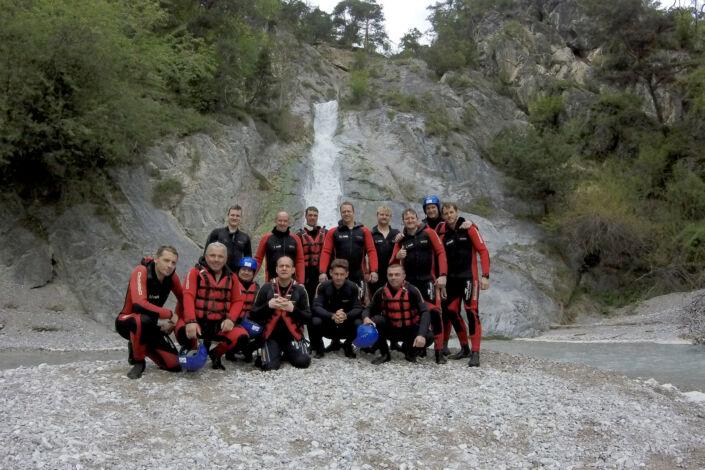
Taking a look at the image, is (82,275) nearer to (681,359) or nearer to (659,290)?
(681,359)

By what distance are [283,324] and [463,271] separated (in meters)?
2.87

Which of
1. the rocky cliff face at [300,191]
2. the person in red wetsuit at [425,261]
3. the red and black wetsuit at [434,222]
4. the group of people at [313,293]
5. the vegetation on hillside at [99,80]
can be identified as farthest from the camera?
the rocky cliff face at [300,191]

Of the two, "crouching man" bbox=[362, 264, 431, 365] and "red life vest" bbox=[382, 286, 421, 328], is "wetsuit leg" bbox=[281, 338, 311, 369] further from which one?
"red life vest" bbox=[382, 286, 421, 328]

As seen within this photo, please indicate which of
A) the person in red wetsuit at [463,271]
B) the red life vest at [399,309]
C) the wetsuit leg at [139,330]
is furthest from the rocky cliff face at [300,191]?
the person in red wetsuit at [463,271]

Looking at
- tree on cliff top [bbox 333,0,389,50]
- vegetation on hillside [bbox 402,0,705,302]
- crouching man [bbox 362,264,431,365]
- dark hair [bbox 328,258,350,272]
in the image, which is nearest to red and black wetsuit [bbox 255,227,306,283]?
dark hair [bbox 328,258,350,272]

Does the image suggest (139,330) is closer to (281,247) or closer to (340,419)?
(340,419)

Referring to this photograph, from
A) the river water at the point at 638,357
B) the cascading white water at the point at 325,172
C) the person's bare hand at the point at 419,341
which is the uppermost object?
the cascading white water at the point at 325,172

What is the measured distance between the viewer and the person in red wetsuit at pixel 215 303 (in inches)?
277

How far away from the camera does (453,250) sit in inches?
344

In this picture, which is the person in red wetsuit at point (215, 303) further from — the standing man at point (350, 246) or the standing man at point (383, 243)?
the standing man at point (383, 243)

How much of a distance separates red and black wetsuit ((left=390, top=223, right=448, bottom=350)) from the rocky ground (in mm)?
930

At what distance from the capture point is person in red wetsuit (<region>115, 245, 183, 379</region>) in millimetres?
6770

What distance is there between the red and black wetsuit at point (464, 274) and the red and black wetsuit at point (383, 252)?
0.85 m

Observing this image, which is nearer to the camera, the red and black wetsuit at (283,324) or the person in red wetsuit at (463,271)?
the red and black wetsuit at (283,324)
